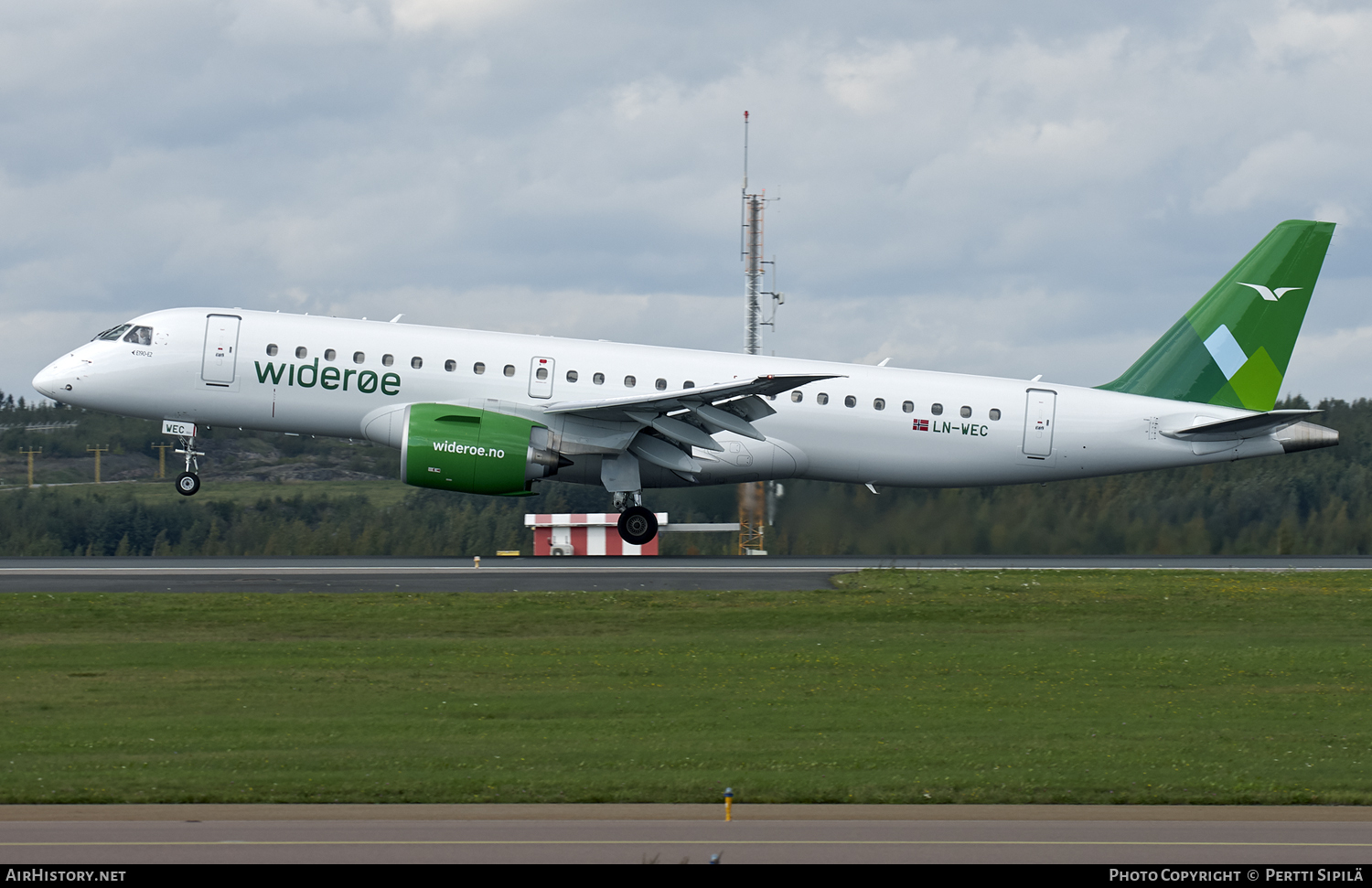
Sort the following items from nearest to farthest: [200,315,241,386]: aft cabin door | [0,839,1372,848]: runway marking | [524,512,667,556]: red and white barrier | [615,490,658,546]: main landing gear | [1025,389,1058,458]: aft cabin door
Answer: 1. [0,839,1372,848]: runway marking
2. [200,315,241,386]: aft cabin door
3. [615,490,658,546]: main landing gear
4. [1025,389,1058,458]: aft cabin door
5. [524,512,667,556]: red and white barrier

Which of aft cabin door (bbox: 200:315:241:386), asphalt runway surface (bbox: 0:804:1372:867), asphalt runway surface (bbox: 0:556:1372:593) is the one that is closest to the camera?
asphalt runway surface (bbox: 0:804:1372:867)

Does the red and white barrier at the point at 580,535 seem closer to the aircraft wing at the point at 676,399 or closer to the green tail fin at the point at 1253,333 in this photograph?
the aircraft wing at the point at 676,399

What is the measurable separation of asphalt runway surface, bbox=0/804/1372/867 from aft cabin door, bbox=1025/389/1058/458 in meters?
20.6

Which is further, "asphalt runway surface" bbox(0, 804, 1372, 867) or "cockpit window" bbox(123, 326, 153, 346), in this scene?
"cockpit window" bbox(123, 326, 153, 346)

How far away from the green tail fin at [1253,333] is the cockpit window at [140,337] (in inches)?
916

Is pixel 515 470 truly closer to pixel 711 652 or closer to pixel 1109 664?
pixel 711 652

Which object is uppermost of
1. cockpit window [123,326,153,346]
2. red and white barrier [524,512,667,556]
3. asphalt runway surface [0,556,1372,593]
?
cockpit window [123,326,153,346]

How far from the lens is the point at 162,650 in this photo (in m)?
18.3

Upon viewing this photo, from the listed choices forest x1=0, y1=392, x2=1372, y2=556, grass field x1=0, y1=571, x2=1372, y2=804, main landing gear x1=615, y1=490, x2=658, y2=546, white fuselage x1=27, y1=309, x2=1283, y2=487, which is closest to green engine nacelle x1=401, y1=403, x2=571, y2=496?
white fuselage x1=27, y1=309, x2=1283, y2=487

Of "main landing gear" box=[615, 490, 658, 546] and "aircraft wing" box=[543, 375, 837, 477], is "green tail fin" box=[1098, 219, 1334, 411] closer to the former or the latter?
"aircraft wing" box=[543, 375, 837, 477]

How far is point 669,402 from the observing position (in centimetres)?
2797

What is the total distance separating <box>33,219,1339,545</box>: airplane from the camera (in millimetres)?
28500

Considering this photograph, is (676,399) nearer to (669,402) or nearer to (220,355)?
(669,402)

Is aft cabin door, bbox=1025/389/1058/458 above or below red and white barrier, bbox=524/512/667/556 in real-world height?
above
